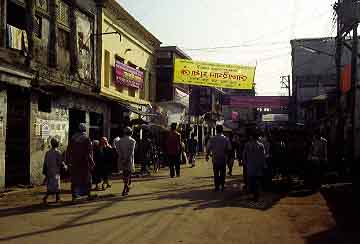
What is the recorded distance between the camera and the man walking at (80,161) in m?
10.6

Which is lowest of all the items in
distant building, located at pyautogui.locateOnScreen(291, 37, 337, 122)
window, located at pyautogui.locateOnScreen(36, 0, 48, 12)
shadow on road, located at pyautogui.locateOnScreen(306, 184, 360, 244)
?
shadow on road, located at pyautogui.locateOnScreen(306, 184, 360, 244)

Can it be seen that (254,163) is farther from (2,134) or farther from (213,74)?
(213,74)

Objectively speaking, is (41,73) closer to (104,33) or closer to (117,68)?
(104,33)

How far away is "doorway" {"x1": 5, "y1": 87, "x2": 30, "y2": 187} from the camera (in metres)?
13.5

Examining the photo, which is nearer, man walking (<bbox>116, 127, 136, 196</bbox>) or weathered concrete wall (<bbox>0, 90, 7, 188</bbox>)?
man walking (<bbox>116, 127, 136, 196</bbox>)

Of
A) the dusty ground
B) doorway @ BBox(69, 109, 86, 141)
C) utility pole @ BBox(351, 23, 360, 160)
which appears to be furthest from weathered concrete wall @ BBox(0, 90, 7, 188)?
utility pole @ BBox(351, 23, 360, 160)

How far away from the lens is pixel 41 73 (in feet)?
50.3

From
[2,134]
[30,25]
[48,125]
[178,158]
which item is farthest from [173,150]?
[30,25]

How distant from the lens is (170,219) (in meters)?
8.43

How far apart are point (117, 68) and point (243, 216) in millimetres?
15082

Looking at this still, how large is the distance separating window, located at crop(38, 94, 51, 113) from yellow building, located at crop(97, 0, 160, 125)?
514cm

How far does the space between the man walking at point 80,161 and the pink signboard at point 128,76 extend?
1223 centimetres

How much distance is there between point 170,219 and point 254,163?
136 inches

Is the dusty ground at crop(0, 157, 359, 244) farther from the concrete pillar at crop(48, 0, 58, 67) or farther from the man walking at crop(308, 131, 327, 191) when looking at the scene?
the concrete pillar at crop(48, 0, 58, 67)
